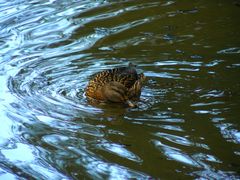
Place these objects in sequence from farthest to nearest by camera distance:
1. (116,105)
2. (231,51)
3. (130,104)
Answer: (231,51), (116,105), (130,104)

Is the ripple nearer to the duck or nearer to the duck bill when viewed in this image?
the duck

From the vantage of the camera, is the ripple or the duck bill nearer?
the duck bill

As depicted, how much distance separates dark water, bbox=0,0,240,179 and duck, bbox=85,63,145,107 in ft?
0.51

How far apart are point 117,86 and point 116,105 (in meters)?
0.30

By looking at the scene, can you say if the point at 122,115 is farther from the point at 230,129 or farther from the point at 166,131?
the point at 230,129

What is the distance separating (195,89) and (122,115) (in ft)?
3.64

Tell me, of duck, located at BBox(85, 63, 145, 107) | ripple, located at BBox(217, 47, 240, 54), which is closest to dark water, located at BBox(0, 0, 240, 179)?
ripple, located at BBox(217, 47, 240, 54)

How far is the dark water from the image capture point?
6.19m

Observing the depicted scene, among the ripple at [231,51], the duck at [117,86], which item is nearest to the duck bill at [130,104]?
the duck at [117,86]

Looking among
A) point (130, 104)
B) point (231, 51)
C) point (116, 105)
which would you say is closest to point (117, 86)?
point (116, 105)

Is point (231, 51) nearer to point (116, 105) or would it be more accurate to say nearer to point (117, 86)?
point (117, 86)

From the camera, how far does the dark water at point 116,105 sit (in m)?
6.19

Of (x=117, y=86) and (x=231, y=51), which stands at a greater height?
(x=117, y=86)

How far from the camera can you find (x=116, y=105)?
26.7ft
